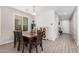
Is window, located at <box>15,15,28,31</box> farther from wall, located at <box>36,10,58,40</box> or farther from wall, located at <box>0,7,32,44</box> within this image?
wall, located at <box>36,10,58,40</box>

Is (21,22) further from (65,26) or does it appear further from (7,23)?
(65,26)

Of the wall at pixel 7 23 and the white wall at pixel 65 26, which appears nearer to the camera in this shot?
the wall at pixel 7 23

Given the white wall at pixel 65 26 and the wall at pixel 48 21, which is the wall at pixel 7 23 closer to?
the wall at pixel 48 21

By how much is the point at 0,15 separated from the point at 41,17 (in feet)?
7.60

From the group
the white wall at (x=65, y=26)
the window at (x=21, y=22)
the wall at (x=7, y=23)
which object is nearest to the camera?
the wall at (x=7, y=23)

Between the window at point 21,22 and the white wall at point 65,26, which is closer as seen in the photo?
the window at point 21,22

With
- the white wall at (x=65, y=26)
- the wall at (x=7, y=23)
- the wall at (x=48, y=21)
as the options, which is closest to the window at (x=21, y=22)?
the wall at (x=7, y=23)

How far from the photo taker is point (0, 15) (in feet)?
13.0

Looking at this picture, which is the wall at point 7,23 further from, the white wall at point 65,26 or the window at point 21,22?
the white wall at point 65,26

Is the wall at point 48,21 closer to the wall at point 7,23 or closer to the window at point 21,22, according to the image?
the window at point 21,22

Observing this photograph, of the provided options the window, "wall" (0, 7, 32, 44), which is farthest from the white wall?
"wall" (0, 7, 32, 44)

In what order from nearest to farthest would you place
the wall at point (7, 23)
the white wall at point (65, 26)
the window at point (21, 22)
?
the wall at point (7, 23)
the window at point (21, 22)
the white wall at point (65, 26)

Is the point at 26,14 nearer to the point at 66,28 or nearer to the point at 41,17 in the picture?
the point at 41,17

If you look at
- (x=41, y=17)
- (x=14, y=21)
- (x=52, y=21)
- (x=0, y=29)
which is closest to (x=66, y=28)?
(x=52, y=21)
